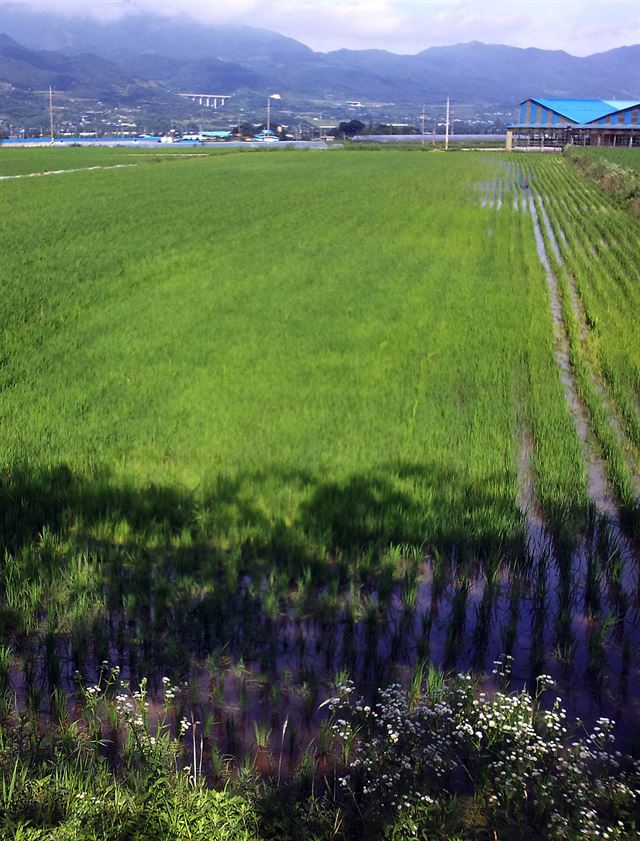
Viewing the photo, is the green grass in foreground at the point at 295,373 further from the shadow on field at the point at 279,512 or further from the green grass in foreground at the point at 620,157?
the green grass in foreground at the point at 620,157

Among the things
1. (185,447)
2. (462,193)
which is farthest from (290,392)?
(462,193)

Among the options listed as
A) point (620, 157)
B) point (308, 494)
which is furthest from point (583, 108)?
point (308, 494)

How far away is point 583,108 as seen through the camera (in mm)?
90312

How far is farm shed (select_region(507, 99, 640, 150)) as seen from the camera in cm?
8006

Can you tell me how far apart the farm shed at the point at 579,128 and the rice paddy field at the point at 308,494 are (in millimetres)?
73841

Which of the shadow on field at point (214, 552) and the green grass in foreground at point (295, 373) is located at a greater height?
the green grass in foreground at point (295, 373)

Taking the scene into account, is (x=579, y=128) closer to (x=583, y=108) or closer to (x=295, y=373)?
(x=583, y=108)

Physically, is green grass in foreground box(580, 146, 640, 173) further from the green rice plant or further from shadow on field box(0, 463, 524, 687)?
the green rice plant

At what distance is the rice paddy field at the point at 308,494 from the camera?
3.85m

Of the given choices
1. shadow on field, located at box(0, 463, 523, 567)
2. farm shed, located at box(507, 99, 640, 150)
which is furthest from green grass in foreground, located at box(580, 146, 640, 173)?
shadow on field, located at box(0, 463, 523, 567)

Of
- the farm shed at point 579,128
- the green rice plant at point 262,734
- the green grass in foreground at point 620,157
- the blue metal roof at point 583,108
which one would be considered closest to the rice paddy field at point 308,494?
the green rice plant at point 262,734

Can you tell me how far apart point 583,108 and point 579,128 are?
11.0 m

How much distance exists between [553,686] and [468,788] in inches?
30.5

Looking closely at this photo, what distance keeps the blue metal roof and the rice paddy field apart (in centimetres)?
7981
